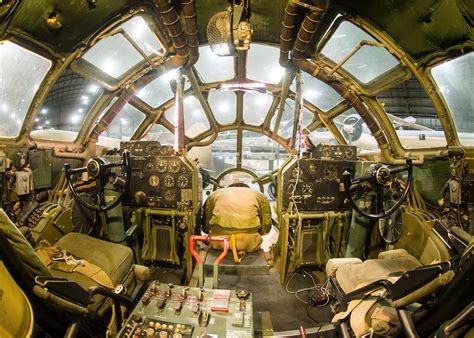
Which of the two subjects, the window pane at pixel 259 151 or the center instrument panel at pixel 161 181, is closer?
the center instrument panel at pixel 161 181

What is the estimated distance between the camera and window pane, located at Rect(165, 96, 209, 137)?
232 inches

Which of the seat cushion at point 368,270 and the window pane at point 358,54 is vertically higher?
the window pane at point 358,54

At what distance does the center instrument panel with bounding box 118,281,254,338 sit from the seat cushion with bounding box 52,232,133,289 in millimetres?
426

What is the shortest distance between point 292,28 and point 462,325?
288cm

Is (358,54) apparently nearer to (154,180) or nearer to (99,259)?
(154,180)

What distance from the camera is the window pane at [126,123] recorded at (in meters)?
5.27

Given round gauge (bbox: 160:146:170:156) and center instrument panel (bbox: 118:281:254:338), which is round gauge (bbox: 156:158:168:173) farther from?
center instrument panel (bbox: 118:281:254:338)

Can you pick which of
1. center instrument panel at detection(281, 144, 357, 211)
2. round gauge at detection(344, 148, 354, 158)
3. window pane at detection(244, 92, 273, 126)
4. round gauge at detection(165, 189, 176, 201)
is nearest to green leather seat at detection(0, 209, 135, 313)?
round gauge at detection(165, 189, 176, 201)

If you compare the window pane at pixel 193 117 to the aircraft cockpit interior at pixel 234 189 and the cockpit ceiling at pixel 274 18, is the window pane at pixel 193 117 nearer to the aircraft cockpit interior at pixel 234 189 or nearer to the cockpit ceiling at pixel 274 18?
the aircraft cockpit interior at pixel 234 189

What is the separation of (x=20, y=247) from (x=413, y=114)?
5.58 m

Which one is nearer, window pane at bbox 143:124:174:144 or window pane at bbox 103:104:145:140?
window pane at bbox 103:104:145:140

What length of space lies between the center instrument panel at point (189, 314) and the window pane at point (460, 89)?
3018 mm

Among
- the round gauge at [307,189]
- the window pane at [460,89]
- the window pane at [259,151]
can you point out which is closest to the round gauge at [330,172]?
the round gauge at [307,189]

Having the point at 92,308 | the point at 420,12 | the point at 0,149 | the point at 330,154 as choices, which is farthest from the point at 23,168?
the point at 420,12
